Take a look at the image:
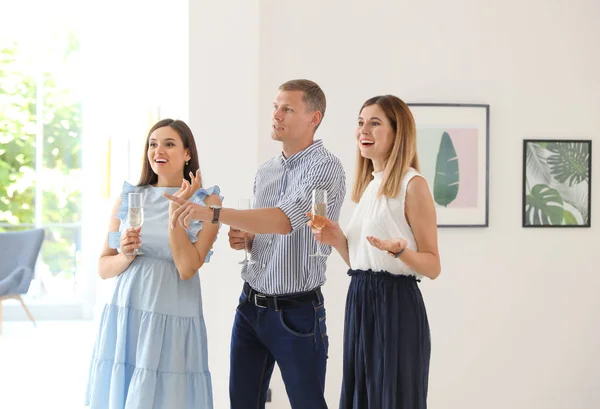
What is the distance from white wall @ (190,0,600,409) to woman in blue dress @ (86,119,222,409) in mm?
1606

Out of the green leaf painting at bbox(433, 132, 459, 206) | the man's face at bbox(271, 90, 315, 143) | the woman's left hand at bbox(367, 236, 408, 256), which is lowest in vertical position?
the woman's left hand at bbox(367, 236, 408, 256)

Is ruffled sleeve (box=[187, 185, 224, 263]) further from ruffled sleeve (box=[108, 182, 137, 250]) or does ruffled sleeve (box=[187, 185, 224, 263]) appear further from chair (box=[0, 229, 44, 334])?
chair (box=[0, 229, 44, 334])

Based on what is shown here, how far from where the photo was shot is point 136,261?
9.93 feet

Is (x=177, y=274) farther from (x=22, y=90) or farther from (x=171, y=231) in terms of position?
(x=22, y=90)

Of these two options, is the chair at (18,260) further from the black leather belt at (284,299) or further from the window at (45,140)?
the black leather belt at (284,299)

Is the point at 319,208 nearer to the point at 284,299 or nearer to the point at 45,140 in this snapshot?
the point at 284,299

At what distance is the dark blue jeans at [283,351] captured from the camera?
2830mm

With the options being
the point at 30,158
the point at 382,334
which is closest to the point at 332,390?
the point at 382,334

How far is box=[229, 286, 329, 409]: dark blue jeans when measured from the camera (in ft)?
9.29

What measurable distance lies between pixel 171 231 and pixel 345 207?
1.90m

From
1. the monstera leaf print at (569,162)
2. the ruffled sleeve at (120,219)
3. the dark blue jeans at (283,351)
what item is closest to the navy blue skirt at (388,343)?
the dark blue jeans at (283,351)

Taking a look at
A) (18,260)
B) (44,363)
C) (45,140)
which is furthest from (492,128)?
(45,140)

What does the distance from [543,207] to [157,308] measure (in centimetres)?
286

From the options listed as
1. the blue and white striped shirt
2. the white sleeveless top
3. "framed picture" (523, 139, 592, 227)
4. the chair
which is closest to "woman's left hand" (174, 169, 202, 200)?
the blue and white striped shirt
